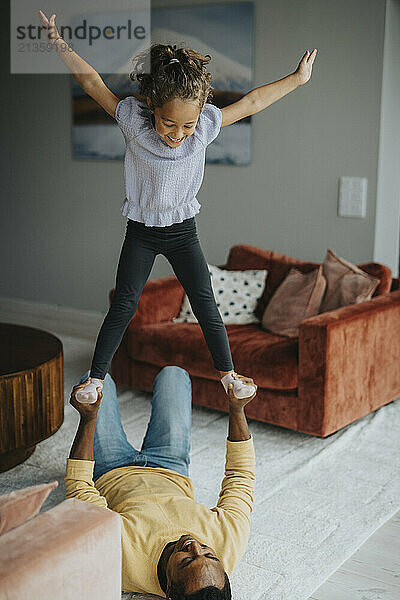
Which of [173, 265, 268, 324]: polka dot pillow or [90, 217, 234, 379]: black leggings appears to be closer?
[90, 217, 234, 379]: black leggings

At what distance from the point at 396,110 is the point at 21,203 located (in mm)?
3154

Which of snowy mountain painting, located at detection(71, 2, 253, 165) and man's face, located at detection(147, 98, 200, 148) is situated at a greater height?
snowy mountain painting, located at detection(71, 2, 253, 165)

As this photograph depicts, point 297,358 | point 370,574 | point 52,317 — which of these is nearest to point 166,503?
point 370,574

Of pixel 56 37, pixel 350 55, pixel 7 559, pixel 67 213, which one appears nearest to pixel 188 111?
pixel 56 37

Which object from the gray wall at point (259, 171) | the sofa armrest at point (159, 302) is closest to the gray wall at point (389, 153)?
the gray wall at point (259, 171)

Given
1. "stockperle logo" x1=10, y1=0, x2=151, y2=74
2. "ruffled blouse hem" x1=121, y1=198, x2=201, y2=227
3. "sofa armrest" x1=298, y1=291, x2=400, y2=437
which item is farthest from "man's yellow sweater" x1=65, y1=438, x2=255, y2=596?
"stockperle logo" x1=10, y1=0, x2=151, y2=74

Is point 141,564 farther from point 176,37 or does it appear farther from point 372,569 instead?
point 176,37

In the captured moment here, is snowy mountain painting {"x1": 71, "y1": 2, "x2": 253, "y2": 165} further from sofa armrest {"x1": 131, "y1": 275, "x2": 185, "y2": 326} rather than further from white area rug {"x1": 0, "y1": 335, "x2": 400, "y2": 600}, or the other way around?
white area rug {"x1": 0, "y1": 335, "x2": 400, "y2": 600}

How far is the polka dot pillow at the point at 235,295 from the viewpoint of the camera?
163 inches

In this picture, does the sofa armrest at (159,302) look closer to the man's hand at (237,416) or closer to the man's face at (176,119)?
the man's hand at (237,416)

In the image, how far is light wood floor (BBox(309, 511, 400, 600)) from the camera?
2.29 m

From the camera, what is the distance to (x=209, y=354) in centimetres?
366

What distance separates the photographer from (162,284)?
166 inches

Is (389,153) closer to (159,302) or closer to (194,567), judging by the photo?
(159,302)
